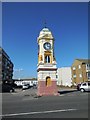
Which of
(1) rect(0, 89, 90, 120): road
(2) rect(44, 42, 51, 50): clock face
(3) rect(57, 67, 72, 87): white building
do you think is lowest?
(1) rect(0, 89, 90, 120): road

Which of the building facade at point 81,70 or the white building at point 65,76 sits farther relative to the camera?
the white building at point 65,76

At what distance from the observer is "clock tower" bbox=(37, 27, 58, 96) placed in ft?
135

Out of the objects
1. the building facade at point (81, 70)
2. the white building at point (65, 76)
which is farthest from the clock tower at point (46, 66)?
the white building at point (65, 76)

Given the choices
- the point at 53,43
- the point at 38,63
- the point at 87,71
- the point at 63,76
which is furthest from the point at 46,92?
the point at 63,76

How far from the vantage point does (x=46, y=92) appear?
4116cm

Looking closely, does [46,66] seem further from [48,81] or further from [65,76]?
[65,76]

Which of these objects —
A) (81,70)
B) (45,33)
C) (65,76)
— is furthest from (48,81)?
(65,76)

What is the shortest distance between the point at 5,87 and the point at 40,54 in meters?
20.0

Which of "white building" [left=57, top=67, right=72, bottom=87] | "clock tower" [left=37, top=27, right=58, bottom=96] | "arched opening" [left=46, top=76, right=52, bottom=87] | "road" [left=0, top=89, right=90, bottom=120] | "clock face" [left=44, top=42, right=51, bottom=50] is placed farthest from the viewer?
"white building" [left=57, top=67, right=72, bottom=87]

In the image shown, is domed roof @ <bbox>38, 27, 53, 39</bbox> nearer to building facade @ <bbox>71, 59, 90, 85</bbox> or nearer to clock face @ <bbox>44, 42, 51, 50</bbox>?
clock face @ <bbox>44, 42, 51, 50</bbox>

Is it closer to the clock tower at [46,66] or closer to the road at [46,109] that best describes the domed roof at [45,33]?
the clock tower at [46,66]

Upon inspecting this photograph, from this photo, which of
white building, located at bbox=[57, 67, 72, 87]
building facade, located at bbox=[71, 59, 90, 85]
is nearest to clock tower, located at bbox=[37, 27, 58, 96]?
building facade, located at bbox=[71, 59, 90, 85]

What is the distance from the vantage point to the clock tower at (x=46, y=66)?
41.2 metres

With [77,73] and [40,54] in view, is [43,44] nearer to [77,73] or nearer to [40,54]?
[40,54]
